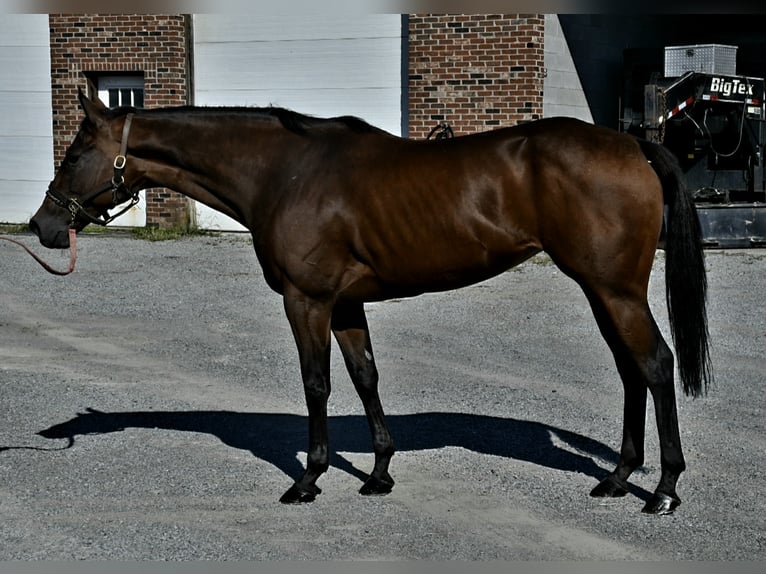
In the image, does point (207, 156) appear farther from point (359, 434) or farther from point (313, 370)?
point (359, 434)

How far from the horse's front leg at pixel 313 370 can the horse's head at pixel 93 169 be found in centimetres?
118

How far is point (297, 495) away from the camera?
6012 mm

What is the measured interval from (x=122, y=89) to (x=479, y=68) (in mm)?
6504

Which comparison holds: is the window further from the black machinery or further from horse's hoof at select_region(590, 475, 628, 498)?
horse's hoof at select_region(590, 475, 628, 498)

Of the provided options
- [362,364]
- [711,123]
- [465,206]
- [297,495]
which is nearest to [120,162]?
[362,364]

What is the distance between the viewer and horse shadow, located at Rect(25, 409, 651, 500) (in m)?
6.78

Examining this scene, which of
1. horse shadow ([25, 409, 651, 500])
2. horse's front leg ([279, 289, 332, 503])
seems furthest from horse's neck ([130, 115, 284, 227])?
horse shadow ([25, 409, 651, 500])

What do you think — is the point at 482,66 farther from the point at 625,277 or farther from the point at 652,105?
the point at 625,277

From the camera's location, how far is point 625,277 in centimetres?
565

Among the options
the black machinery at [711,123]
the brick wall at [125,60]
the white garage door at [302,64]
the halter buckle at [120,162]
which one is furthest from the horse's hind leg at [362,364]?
the brick wall at [125,60]

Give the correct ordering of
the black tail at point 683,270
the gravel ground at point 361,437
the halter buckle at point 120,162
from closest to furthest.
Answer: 1. the gravel ground at point 361,437
2. the black tail at point 683,270
3. the halter buckle at point 120,162

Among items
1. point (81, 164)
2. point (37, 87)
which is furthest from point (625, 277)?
point (37, 87)

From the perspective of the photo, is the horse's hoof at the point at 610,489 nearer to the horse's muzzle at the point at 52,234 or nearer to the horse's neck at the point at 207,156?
the horse's neck at the point at 207,156

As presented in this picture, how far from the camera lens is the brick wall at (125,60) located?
749 inches
